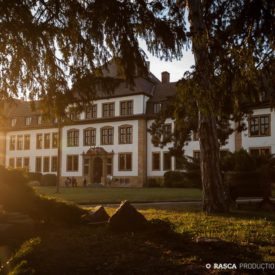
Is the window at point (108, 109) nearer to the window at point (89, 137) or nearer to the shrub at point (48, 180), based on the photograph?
the window at point (89, 137)

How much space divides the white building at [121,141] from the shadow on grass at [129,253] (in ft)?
107

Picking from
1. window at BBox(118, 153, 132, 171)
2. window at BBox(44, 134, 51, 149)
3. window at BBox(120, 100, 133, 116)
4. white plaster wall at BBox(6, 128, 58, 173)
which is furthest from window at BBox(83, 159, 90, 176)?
window at BBox(120, 100, 133, 116)

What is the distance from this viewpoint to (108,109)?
47.8 meters

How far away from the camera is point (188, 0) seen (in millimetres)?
10578

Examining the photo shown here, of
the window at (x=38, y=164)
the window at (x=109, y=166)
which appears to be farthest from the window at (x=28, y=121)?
the window at (x=109, y=166)

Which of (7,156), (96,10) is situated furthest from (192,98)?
(7,156)

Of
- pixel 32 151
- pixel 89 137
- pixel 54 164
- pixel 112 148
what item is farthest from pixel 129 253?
pixel 32 151

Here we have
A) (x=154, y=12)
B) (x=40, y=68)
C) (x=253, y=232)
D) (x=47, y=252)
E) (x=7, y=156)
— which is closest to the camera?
(x=47, y=252)

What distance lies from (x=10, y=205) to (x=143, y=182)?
36122 millimetres

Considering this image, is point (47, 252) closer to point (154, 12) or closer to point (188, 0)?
point (154, 12)

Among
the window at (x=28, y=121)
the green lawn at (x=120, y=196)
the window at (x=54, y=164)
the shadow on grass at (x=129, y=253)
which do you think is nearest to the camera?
the shadow on grass at (x=129, y=253)

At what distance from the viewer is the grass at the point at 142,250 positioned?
4496 millimetres

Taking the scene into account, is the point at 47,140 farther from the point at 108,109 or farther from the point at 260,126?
the point at 260,126

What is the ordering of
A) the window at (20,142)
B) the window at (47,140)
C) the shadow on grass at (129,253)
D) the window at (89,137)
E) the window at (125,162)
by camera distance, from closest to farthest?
the shadow on grass at (129,253) → the window at (125,162) → the window at (89,137) → the window at (47,140) → the window at (20,142)
